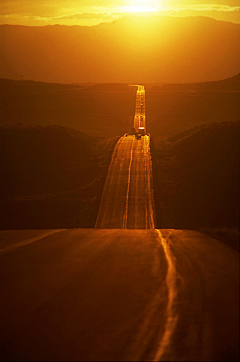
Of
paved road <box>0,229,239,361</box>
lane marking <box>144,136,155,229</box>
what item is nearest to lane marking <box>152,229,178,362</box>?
paved road <box>0,229,239,361</box>

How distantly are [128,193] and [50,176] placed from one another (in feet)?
34.9

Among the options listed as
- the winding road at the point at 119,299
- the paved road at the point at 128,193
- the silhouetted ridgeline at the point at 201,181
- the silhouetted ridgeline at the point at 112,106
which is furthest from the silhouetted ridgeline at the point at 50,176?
the silhouetted ridgeline at the point at 112,106

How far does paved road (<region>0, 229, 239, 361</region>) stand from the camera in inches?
299

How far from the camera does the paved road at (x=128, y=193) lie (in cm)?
3250

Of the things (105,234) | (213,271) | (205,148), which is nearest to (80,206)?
(205,148)

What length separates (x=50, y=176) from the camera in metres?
Answer: 47.3

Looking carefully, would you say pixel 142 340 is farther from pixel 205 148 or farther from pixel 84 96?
pixel 84 96

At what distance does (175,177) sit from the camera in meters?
44.8

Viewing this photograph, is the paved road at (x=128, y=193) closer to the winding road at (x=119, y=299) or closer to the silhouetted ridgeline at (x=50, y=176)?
the silhouetted ridgeline at (x=50, y=176)

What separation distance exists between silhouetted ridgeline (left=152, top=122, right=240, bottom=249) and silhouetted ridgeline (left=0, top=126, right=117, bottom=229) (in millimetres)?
5453

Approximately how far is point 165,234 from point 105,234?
224 cm

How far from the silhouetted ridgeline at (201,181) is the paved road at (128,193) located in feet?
2.87

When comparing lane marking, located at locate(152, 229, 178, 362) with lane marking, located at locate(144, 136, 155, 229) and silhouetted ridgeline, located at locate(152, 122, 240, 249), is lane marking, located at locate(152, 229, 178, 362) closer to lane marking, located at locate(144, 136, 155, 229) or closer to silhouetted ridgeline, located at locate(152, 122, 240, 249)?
silhouetted ridgeline, located at locate(152, 122, 240, 249)

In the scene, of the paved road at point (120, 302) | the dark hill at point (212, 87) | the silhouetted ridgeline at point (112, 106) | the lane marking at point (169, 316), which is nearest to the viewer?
the lane marking at point (169, 316)
